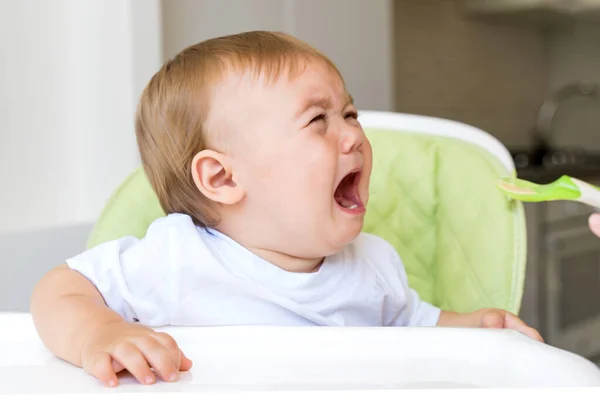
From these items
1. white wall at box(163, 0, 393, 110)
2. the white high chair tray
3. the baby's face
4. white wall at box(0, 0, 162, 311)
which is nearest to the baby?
the baby's face

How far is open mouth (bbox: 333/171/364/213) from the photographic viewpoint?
3.10 feet

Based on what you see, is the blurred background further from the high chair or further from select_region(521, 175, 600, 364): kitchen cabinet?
the high chair

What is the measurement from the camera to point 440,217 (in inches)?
44.2

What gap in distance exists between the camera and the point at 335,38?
1.97m

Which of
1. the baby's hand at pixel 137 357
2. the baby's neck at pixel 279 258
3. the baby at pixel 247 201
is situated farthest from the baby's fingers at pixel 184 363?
the baby's neck at pixel 279 258

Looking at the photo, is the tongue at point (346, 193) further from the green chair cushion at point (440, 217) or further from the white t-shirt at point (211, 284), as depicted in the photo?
the green chair cushion at point (440, 217)

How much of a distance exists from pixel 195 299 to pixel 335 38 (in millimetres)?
1240

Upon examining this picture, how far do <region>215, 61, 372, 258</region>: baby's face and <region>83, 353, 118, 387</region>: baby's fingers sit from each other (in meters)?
0.41

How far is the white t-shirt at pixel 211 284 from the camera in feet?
2.79

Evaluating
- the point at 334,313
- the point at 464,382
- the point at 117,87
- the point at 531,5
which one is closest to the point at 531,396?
the point at 464,382

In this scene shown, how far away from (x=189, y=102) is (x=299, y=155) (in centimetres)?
15

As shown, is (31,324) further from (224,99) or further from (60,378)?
(224,99)

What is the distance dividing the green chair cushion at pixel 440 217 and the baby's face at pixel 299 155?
0.20 metres

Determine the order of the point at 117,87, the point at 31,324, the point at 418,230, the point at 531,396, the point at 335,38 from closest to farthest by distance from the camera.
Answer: the point at 531,396, the point at 31,324, the point at 418,230, the point at 117,87, the point at 335,38
